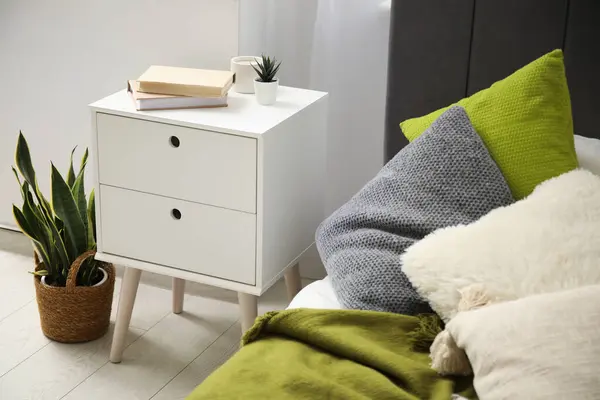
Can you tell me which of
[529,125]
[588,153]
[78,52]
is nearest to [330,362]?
[529,125]

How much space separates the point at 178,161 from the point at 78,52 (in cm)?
79

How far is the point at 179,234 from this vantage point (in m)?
2.16

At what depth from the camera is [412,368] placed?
1482mm

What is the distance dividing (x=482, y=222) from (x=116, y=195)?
94 centimetres

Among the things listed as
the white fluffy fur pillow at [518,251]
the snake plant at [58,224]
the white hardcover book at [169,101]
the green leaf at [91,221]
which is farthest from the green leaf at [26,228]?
the white fluffy fur pillow at [518,251]

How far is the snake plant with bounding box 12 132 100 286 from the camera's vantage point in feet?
7.61

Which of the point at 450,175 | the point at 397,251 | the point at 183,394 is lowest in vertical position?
the point at 183,394

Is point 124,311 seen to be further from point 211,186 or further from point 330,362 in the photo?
point 330,362

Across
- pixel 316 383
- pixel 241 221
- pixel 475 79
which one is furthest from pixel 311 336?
pixel 475 79

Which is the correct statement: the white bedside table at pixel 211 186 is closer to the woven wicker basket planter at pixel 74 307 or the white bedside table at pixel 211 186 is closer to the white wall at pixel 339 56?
the woven wicker basket planter at pixel 74 307

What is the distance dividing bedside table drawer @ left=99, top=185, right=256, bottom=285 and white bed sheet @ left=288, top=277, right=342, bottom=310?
30 cm

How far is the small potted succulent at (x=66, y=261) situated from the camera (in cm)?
233

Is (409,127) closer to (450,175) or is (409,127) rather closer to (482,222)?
(450,175)

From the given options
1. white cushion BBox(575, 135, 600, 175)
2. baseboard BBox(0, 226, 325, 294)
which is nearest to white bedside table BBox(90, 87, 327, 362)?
baseboard BBox(0, 226, 325, 294)
